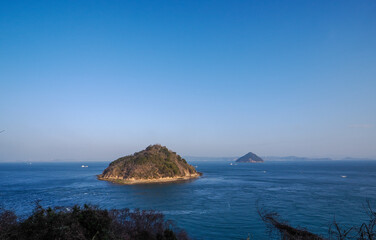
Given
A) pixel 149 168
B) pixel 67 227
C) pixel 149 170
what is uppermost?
pixel 67 227

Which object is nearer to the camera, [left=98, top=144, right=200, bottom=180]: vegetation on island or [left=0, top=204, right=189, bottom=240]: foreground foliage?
[left=0, top=204, right=189, bottom=240]: foreground foliage

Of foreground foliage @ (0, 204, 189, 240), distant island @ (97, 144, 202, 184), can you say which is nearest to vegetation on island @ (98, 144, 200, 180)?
distant island @ (97, 144, 202, 184)

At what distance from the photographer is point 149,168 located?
97.9 meters

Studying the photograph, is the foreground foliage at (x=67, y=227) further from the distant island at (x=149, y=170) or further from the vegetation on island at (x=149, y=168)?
the vegetation on island at (x=149, y=168)

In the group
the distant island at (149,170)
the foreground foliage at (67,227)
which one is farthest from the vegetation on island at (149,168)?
the foreground foliage at (67,227)

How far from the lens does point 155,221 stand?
88.0ft

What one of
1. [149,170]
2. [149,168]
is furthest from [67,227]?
[149,168]

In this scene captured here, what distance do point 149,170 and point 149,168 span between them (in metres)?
1.29

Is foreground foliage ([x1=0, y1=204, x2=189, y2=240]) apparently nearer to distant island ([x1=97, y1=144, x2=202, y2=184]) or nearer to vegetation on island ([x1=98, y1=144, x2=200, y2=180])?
distant island ([x1=97, y1=144, x2=202, y2=184])

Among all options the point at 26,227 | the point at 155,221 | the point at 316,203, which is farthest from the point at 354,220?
the point at 26,227

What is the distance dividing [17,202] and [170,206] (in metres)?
32.8

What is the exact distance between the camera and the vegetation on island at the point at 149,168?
3730 inches

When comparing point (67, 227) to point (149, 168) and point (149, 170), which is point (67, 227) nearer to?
point (149, 170)

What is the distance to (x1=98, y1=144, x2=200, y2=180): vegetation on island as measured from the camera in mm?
94750
